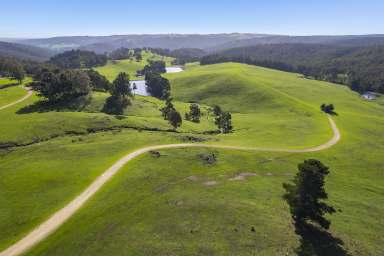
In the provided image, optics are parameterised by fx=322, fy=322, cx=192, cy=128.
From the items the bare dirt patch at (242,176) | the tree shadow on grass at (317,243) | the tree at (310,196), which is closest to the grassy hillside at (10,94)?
the bare dirt patch at (242,176)

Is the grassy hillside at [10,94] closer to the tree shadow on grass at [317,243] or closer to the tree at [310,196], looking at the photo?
the tree at [310,196]

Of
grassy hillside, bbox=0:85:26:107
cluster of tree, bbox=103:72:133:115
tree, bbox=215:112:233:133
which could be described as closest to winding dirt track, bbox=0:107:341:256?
tree, bbox=215:112:233:133

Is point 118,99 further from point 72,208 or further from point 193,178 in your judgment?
point 72,208

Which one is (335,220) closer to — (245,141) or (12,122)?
(245,141)

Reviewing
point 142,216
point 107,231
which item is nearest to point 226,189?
point 142,216

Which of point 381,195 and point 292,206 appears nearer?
point 292,206

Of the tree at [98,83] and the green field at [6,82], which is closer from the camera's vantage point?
the tree at [98,83]
